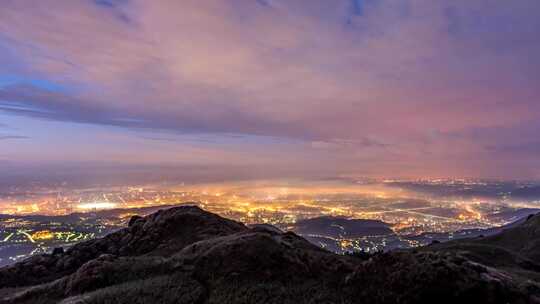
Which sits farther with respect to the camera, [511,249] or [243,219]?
[243,219]

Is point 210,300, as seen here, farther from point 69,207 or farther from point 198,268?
point 69,207

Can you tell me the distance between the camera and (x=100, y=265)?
22016mm

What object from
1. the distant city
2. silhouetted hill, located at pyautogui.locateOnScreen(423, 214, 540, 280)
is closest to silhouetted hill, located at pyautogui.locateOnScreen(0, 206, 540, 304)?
silhouetted hill, located at pyautogui.locateOnScreen(423, 214, 540, 280)

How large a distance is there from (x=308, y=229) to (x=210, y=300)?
10762 centimetres

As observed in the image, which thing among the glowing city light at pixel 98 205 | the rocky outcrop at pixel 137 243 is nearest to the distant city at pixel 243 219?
the glowing city light at pixel 98 205

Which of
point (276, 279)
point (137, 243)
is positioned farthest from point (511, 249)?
point (137, 243)

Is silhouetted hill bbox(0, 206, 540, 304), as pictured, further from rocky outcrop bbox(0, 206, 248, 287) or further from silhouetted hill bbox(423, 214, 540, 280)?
silhouetted hill bbox(423, 214, 540, 280)

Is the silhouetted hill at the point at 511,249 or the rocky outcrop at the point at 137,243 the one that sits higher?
the rocky outcrop at the point at 137,243

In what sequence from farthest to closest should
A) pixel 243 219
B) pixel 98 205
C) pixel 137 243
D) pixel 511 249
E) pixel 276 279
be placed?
pixel 98 205 → pixel 243 219 → pixel 511 249 → pixel 137 243 → pixel 276 279

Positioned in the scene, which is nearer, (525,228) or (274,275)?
(274,275)

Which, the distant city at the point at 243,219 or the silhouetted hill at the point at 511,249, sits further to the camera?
the distant city at the point at 243,219

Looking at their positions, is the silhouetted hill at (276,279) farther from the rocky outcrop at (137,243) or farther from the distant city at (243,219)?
the distant city at (243,219)

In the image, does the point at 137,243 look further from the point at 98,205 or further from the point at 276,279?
the point at 98,205

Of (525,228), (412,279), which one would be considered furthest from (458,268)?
(525,228)
